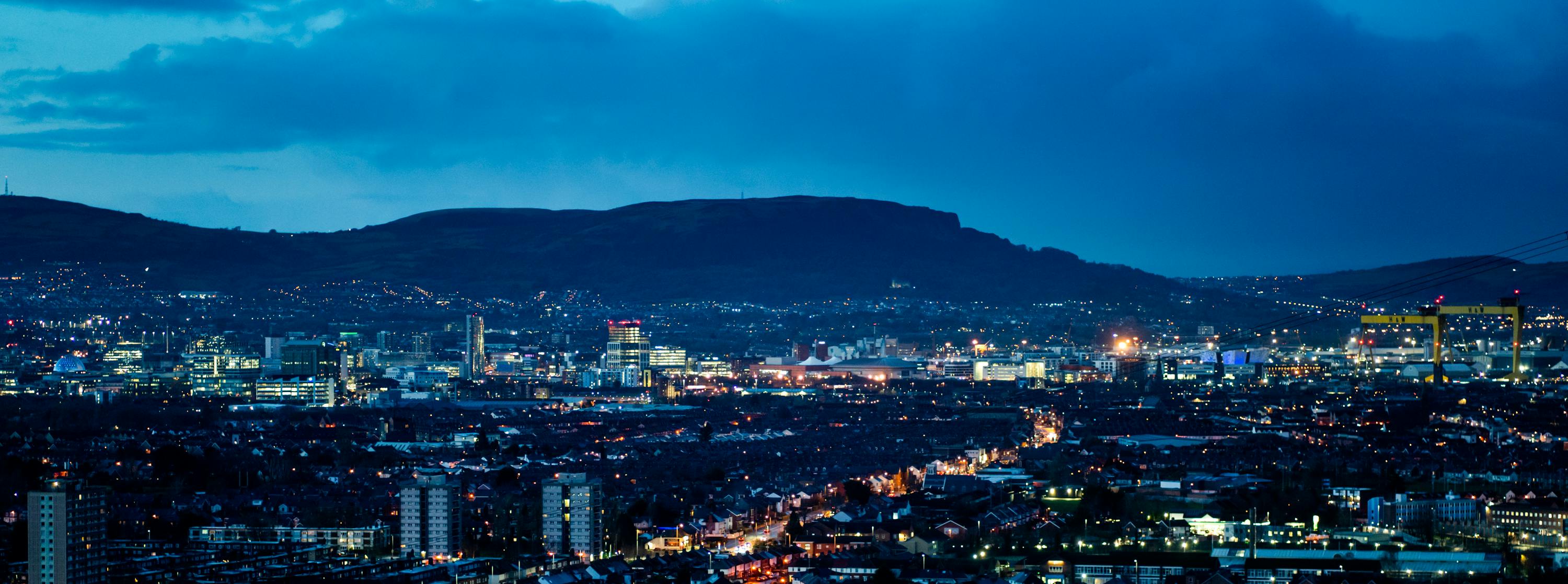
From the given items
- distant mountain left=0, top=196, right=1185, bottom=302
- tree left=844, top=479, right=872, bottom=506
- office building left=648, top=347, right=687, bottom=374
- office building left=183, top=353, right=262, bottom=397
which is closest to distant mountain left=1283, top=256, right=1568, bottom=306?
distant mountain left=0, top=196, right=1185, bottom=302

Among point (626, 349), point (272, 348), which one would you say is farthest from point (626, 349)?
point (272, 348)

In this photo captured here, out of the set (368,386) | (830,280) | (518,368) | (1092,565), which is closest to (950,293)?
(830,280)

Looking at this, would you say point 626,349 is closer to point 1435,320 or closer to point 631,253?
point 1435,320

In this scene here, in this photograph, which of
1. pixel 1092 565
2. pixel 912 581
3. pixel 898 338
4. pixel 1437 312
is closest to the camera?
pixel 912 581

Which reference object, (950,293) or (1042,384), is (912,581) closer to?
(1042,384)

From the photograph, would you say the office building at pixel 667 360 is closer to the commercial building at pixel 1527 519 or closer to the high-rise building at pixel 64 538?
the commercial building at pixel 1527 519

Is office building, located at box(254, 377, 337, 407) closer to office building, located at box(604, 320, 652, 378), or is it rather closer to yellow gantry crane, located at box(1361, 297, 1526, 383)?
office building, located at box(604, 320, 652, 378)


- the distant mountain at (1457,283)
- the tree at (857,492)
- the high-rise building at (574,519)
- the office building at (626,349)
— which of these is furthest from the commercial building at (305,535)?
the distant mountain at (1457,283)
